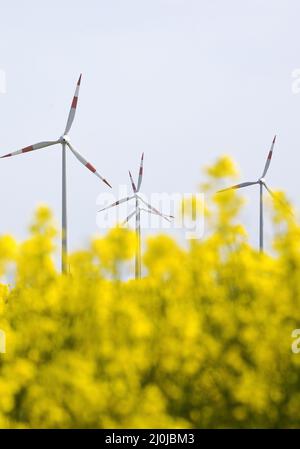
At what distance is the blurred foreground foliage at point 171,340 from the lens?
361 inches

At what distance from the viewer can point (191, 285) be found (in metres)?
11.0

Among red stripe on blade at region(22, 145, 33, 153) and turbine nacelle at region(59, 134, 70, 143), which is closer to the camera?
turbine nacelle at region(59, 134, 70, 143)

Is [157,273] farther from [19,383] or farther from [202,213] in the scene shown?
[19,383]

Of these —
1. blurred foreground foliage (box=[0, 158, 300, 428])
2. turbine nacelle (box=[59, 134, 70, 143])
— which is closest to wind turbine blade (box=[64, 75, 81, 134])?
turbine nacelle (box=[59, 134, 70, 143])

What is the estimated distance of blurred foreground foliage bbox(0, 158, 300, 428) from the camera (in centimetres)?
918

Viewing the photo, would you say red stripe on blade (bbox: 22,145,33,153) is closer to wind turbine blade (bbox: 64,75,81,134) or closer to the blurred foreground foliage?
wind turbine blade (bbox: 64,75,81,134)

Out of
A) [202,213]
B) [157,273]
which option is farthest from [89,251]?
[202,213]

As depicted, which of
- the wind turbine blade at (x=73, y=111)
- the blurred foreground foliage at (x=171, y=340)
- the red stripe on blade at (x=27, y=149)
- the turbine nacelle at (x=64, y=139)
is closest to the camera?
→ the blurred foreground foliage at (x=171, y=340)

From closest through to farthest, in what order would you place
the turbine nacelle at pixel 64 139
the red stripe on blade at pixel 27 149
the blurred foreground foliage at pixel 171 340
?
the blurred foreground foliage at pixel 171 340 < the turbine nacelle at pixel 64 139 < the red stripe on blade at pixel 27 149

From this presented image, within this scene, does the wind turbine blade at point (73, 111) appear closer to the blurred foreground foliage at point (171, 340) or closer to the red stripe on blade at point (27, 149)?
the red stripe on blade at point (27, 149)

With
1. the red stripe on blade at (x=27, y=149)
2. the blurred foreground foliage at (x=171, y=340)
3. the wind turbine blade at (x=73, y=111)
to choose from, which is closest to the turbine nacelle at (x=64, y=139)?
the wind turbine blade at (x=73, y=111)

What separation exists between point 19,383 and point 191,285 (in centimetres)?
255

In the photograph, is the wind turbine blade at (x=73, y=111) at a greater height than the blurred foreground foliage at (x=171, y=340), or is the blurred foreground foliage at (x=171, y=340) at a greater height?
the wind turbine blade at (x=73, y=111)
